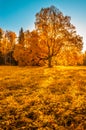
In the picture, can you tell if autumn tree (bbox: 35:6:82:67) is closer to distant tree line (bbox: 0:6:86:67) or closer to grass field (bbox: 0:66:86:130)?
distant tree line (bbox: 0:6:86:67)

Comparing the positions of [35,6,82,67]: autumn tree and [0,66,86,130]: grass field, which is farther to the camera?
[35,6,82,67]: autumn tree

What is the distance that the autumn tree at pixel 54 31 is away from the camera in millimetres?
39438

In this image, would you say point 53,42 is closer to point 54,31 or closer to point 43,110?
point 54,31

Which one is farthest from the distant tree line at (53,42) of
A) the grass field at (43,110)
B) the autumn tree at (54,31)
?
the grass field at (43,110)

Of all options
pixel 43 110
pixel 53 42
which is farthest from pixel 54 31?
pixel 43 110

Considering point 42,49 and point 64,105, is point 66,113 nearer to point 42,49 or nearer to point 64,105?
point 64,105

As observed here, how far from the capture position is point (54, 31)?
130 ft

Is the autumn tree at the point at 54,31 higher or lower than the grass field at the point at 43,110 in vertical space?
higher

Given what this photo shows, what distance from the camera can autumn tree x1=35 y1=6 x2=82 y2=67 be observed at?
1553 inches

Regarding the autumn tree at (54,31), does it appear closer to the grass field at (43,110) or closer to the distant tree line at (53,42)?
the distant tree line at (53,42)

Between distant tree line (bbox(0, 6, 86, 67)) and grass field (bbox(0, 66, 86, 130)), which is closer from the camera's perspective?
grass field (bbox(0, 66, 86, 130))

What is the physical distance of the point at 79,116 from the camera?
8.30m

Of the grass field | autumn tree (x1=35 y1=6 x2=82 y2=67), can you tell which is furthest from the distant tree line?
the grass field

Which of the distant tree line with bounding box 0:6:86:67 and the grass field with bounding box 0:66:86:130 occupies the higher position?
the distant tree line with bounding box 0:6:86:67
